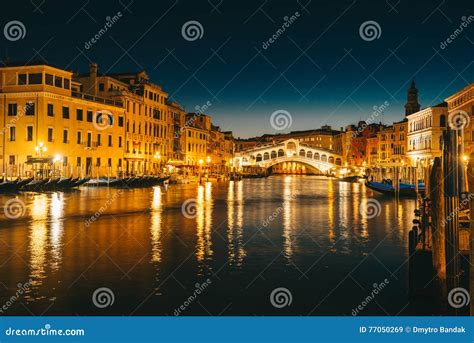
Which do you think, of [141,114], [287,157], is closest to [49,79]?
[141,114]

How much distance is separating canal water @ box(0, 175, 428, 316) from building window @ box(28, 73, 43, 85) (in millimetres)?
26593

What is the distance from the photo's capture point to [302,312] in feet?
24.2

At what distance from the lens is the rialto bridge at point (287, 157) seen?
4584 inches

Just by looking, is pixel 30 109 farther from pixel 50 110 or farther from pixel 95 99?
pixel 95 99

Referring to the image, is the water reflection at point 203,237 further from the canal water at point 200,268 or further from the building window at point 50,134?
the building window at point 50,134

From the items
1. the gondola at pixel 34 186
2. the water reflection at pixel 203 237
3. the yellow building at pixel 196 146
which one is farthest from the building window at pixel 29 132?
the yellow building at pixel 196 146

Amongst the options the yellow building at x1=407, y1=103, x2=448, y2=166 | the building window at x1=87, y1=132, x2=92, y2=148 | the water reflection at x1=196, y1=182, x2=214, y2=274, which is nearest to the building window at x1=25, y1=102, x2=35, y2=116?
the building window at x1=87, y1=132, x2=92, y2=148

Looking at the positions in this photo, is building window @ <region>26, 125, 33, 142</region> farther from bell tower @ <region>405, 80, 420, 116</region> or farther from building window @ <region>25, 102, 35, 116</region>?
bell tower @ <region>405, 80, 420, 116</region>

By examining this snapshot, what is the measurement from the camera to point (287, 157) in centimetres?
11369

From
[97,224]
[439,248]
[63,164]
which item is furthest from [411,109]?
[439,248]

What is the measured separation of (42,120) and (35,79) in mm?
3181
